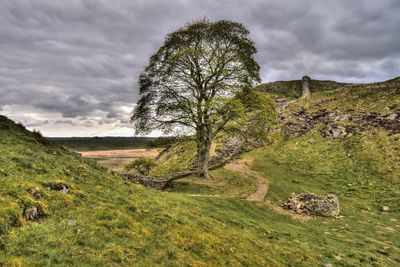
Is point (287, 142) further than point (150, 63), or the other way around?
point (287, 142)

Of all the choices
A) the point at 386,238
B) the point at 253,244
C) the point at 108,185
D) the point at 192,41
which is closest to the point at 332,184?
the point at 386,238

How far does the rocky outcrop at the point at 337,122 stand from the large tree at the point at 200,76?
2955 cm

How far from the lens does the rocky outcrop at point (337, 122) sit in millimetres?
62281

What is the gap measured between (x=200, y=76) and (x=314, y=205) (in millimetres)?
21509

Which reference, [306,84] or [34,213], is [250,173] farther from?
[306,84]

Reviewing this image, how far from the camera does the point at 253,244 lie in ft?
67.3

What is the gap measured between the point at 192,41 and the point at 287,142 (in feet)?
111

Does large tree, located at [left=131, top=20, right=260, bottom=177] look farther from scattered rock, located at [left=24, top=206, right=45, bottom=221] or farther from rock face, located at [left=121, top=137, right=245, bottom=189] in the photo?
scattered rock, located at [left=24, top=206, right=45, bottom=221]

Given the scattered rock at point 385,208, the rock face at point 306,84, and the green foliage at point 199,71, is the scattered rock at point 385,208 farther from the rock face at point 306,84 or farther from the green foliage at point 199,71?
the rock face at point 306,84

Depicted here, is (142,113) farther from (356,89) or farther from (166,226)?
(356,89)

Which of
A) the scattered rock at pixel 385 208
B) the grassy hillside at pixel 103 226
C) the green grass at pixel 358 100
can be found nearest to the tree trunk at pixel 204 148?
the grassy hillside at pixel 103 226

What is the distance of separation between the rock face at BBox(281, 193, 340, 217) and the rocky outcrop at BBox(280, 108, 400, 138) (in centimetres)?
3109

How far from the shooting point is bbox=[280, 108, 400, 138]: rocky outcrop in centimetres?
6228

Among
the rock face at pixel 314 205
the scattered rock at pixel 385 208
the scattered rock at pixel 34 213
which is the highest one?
the scattered rock at pixel 34 213
